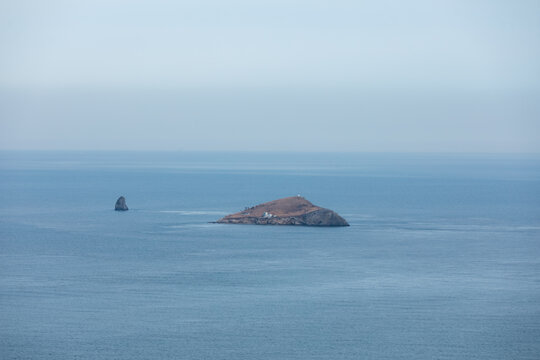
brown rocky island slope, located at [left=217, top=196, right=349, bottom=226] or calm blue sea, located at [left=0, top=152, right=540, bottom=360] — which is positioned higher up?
brown rocky island slope, located at [left=217, top=196, right=349, bottom=226]

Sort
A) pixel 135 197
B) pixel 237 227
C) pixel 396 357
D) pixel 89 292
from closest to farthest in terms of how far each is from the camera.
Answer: pixel 396 357 < pixel 89 292 < pixel 237 227 < pixel 135 197

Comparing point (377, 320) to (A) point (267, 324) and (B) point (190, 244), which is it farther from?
(B) point (190, 244)

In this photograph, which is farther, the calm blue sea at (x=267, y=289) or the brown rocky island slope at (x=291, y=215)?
the brown rocky island slope at (x=291, y=215)

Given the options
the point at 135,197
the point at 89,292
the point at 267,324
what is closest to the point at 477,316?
the point at 267,324

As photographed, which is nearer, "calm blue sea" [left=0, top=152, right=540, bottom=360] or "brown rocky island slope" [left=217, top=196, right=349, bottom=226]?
"calm blue sea" [left=0, top=152, right=540, bottom=360]

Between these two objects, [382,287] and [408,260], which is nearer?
[382,287]

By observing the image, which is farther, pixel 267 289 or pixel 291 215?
pixel 291 215

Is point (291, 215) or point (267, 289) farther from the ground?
point (291, 215)

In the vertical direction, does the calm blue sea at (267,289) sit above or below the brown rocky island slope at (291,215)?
below
